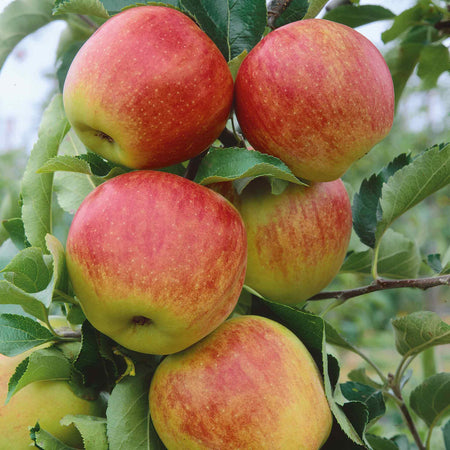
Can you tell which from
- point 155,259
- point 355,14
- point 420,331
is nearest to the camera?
point 155,259

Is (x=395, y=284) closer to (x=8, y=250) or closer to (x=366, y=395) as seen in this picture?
(x=366, y=395)

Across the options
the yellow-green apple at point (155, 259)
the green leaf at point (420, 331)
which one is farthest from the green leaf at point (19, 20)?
the green leaf at point (420, 331)

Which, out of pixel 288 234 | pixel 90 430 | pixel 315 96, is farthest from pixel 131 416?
pixel 315 96

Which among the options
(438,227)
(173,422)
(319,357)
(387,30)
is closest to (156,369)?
(173,422)

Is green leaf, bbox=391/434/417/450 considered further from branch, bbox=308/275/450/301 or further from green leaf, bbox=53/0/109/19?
green leaf, bbox=53/0/109/19

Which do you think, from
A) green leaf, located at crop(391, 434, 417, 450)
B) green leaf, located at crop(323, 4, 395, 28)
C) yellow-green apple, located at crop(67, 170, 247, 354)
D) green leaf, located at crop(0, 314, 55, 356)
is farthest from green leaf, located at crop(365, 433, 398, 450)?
green leaf, located at crop(323, 4, 395, 28)

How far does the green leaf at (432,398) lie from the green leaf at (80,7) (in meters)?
0.74

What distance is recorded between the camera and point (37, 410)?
0.65 meters

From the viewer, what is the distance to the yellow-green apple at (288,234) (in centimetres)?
73

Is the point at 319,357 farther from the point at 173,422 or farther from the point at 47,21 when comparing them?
the point at 47,21

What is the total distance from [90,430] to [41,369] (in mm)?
92

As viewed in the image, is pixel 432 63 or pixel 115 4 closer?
pixel 115 4

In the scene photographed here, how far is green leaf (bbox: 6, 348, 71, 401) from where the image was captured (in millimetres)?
Answer: 609

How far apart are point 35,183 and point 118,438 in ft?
1.10
